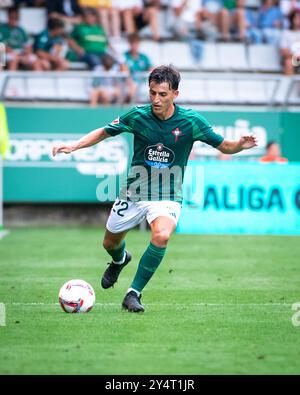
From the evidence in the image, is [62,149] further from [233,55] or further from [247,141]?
[233,55]

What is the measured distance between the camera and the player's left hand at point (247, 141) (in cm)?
938

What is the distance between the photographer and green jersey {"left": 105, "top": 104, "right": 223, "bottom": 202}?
30.8 ft

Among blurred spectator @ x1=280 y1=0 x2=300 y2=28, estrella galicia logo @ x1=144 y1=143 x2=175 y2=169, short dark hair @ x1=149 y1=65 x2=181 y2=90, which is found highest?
blurred spectator @ x1=280 y1=0 x2=300 y2=28

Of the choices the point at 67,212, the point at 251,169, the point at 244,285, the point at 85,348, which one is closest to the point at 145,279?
the point at 85,348

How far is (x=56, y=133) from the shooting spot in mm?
19391

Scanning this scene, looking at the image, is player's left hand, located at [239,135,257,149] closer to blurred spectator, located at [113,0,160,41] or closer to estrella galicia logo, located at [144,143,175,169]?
estrella galicia logo, located at [144,143,175,169]

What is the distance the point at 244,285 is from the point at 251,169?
24.3 ft

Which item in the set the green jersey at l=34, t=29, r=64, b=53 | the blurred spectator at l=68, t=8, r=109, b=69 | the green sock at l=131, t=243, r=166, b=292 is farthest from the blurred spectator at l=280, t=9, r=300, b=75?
the green sock at l=131, t=243, r=166, b=292

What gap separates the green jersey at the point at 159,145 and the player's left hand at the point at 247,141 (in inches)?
9.5

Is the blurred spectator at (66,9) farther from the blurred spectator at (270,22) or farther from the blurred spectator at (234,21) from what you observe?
the blurred spectator at (270,22)

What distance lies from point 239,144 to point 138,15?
46.6 ft

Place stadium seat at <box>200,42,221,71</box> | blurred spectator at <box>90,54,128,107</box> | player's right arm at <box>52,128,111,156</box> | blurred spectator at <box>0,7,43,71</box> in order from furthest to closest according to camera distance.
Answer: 1. stadium seat at <box>200,42,221,71</box>
2. blurred spectator at <box>0,7,43,71</box>
3. blurred spectator at <box>90,54,128,107</box>
4. player's right arm at <box>52,128,111,156</box>

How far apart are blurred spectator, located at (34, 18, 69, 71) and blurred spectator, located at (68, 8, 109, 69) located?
17.3 inches

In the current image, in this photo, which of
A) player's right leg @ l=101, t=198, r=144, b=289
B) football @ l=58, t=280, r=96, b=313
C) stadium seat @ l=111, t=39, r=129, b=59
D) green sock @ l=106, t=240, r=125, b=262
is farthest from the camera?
stadium seat @ l=111, t=39, r=129, b=59
